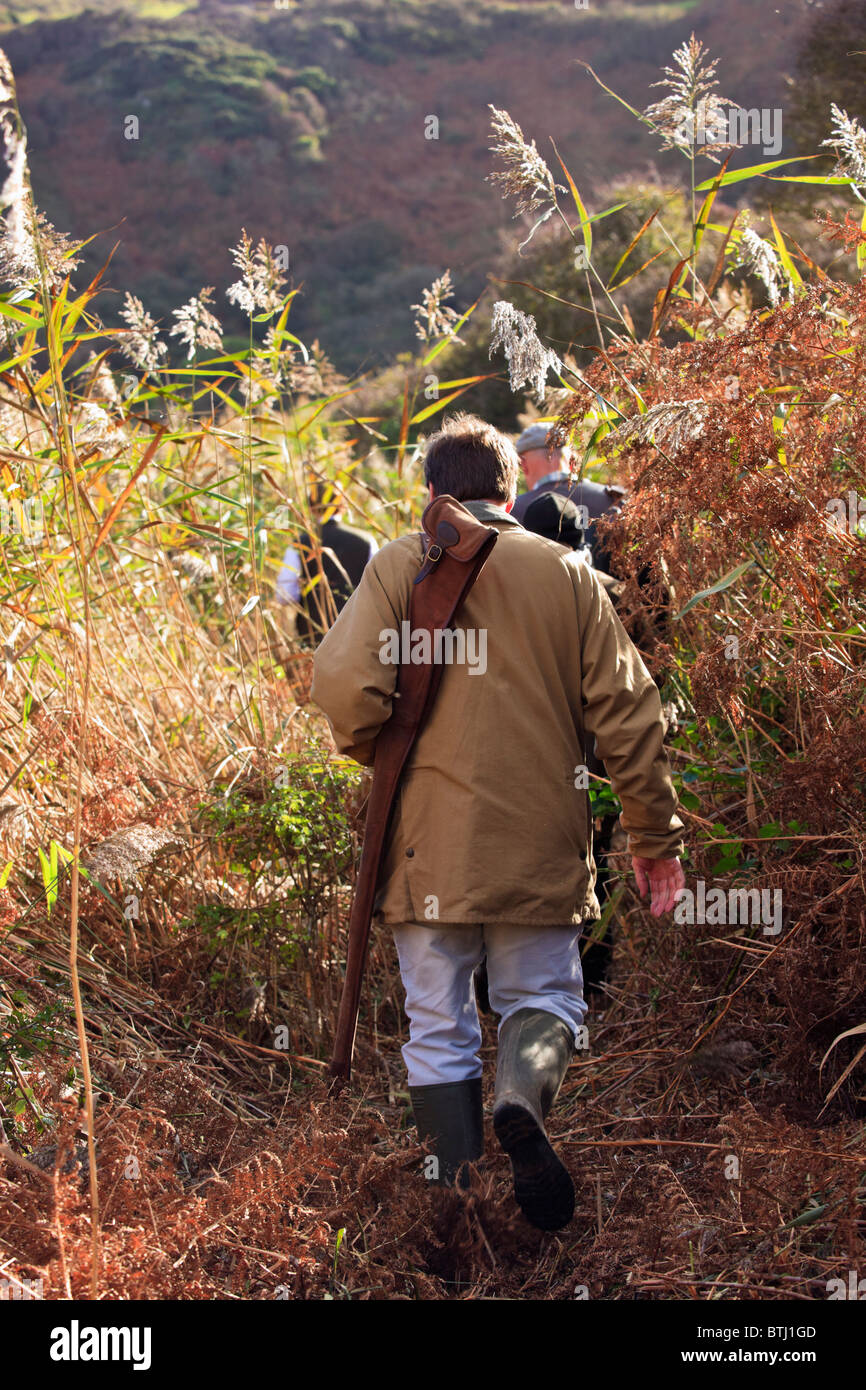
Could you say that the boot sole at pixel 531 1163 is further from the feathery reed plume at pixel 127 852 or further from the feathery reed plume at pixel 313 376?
the feathery reed plume at pixel 313 376

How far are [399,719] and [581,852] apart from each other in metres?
0.49

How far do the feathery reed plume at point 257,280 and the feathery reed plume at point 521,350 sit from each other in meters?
1.10

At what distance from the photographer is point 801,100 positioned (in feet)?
50.3

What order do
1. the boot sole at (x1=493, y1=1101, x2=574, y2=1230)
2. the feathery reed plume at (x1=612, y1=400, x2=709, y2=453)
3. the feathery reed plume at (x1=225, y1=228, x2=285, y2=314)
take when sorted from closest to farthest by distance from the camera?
the boot sole at (x1=493, y1=1101, x2=574, y2=1230)
the feathery reed plume at (x1=612, y1=400, x2=709, y2=453)
the feathery reed plume at (x1=225, y1=228, x2=285, y2=314)

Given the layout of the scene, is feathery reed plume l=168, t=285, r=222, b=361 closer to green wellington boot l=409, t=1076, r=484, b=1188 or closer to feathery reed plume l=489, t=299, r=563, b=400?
feathery reed plume l=489, t=299, r=563, b=400

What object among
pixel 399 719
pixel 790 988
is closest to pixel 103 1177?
pixel 399 719

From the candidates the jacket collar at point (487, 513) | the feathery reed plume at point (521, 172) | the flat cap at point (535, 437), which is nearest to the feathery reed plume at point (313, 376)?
the flat cap at point (535, 437)

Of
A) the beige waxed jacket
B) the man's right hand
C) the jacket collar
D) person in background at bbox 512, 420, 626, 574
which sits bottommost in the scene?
the man's right hand

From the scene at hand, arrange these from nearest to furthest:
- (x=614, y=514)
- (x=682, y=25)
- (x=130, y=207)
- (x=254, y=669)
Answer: (x=614, y=514) → (x=254, y=669) → (x=130, y=207) → (x=682, y=25)

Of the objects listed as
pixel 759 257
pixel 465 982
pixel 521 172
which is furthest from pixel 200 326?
pixel 465 982

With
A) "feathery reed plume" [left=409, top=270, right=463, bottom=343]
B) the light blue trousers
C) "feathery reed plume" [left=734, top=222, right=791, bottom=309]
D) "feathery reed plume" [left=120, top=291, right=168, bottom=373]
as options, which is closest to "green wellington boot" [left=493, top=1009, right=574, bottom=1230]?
the light blue trousers

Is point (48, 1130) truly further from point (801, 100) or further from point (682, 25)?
point (682, 25)

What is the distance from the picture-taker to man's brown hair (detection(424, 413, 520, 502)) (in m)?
2.68

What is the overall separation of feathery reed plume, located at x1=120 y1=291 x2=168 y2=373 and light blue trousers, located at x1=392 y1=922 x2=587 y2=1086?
7.05 feet
